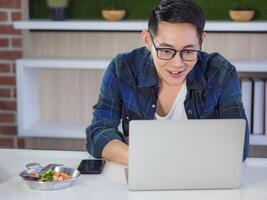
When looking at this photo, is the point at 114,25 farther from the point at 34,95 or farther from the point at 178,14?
the point at 178,14

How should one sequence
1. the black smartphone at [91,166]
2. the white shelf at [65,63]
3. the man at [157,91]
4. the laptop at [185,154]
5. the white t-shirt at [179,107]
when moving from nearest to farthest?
the laptop at [185,154] < the black smartphone at [91,166] < the man at [157,91] < the white t-shirt at [179,107] < the white shelf at [65,63]

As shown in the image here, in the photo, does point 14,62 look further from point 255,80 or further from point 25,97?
point 255,80

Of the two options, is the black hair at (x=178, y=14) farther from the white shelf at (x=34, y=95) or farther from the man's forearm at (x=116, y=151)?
the white shelf at (x=34, y=95)

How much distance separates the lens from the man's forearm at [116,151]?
1.76 m

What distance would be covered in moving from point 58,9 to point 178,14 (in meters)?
1.29

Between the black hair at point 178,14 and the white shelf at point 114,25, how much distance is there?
38.5 inches

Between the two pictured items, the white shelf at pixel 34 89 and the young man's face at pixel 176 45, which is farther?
the white shelf at pixel 34 89

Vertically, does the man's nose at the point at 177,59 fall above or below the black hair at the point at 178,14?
below

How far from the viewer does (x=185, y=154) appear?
146 cm

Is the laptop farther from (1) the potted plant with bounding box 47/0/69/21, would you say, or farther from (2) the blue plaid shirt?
(1) the potted plant with bounding box 47/0/69/21

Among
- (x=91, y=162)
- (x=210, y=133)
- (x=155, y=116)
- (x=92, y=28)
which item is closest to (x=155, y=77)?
(x=155, y=116)

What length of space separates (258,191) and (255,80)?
4.98 ft

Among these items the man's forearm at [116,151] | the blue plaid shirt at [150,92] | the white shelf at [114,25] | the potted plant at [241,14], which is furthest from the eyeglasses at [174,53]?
the potted plant at [241,14]

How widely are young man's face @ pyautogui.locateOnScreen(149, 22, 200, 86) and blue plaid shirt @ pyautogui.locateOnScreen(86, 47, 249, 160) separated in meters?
0.17
